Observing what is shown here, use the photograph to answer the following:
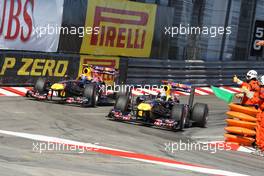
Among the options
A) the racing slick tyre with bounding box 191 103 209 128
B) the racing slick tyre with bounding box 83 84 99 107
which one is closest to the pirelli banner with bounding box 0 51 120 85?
the racing slick tyre with bounding box 83 84 99 107

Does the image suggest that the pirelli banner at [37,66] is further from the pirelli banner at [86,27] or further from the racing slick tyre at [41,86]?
the racing slick tyre at [41,86]

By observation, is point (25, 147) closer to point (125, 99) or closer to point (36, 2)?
point (125, 99)

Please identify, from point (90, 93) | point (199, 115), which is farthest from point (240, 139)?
point (90, 93)

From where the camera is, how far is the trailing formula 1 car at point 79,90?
15.0 metres

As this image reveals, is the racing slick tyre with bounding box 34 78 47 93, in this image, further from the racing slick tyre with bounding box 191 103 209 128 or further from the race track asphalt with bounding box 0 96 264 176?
the racing slick tyre with bounding box 191 103 209 128

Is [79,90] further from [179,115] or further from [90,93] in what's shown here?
[179,115]

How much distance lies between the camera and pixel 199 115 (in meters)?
13.8

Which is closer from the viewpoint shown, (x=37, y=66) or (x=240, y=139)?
(x=240, y=139)

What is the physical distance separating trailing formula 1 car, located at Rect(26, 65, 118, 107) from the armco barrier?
13.4 feet

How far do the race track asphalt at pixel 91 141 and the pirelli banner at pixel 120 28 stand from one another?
4.27 metres

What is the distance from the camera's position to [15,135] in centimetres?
1016

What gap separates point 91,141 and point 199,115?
13.5ft

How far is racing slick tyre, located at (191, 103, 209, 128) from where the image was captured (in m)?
13.8

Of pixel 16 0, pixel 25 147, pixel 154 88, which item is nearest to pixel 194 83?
pixel 154 88
